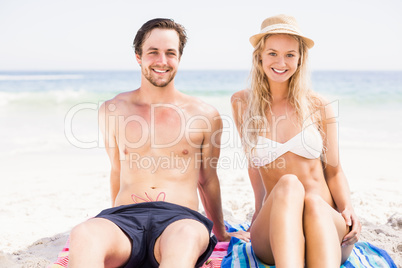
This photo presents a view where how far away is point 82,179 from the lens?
607 cm

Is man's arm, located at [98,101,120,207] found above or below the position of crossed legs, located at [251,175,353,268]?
above

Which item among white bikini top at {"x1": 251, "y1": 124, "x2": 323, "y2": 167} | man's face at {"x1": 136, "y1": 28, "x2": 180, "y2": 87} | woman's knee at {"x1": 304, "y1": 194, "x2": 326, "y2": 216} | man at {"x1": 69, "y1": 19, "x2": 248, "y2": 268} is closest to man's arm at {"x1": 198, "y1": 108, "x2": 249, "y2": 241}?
man at {"x1": 69, "y1": 19, "x2": 248, "y2": 268}

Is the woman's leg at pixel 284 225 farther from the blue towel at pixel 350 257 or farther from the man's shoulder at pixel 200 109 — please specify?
the man's shoulder at pixel 200 109

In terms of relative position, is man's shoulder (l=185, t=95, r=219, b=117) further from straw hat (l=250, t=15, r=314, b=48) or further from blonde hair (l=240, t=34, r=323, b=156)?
straw hat (l=250, t=15, r=314, b=48)

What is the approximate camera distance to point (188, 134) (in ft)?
9.95

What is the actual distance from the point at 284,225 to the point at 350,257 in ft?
3.43

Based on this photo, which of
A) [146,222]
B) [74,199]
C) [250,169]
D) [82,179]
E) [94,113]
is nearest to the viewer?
[146,222]

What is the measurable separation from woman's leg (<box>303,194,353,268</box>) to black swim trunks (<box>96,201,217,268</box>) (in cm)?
69

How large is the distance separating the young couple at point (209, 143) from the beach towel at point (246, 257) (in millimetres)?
132

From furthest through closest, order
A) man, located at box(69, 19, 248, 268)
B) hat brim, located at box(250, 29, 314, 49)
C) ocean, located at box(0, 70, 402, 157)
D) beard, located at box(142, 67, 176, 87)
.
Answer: ocean, located at box(0, 70, 402, 157) < beard, located at box(142, 67, 176, 87) < hat brim, located at box(250, 29, 314, 49) < man, located at box(69, 19, 248, 268)

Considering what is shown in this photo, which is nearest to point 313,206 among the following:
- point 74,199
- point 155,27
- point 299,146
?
point 299,146

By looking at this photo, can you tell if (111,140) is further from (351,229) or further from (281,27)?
(351,229)

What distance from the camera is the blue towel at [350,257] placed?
293 centimetres

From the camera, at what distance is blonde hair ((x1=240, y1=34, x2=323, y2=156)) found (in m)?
3.09
